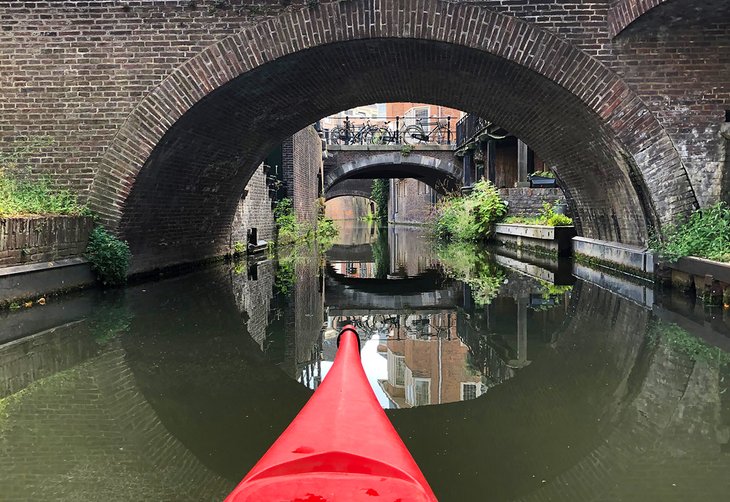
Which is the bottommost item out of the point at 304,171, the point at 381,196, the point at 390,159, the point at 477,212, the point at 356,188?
the point at 477,212

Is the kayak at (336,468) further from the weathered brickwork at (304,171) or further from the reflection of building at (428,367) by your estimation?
the weathered brickwork at (304,171)

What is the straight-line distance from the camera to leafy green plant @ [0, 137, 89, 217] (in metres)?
7.88

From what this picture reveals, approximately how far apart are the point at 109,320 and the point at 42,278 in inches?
60.4

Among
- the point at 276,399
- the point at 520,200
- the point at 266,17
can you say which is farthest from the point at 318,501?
the point at 520,200

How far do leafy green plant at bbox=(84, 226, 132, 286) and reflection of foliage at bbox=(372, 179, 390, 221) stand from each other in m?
46.5

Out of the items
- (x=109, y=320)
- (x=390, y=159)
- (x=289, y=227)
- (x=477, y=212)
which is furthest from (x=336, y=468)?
(x=390, y=159)

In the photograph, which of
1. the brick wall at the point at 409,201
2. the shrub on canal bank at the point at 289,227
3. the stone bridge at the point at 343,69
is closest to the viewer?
the stone bridge at the point at 343,69

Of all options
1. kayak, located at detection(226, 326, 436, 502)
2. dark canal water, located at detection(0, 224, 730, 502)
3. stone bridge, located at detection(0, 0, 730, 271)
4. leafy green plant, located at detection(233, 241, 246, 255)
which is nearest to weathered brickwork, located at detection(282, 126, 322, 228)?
leafy green plant, located at detection(233, 241, 246, 255)

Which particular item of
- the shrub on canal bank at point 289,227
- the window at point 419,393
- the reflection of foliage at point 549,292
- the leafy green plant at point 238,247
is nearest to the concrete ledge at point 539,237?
the reflection of foliage at point 549,292

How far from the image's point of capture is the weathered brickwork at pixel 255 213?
14457mm

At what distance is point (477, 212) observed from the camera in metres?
19.3

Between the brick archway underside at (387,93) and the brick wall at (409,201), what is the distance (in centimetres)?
2413

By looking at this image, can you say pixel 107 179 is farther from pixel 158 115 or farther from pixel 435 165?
pixel 435 165

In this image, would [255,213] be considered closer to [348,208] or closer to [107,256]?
[107,256]
